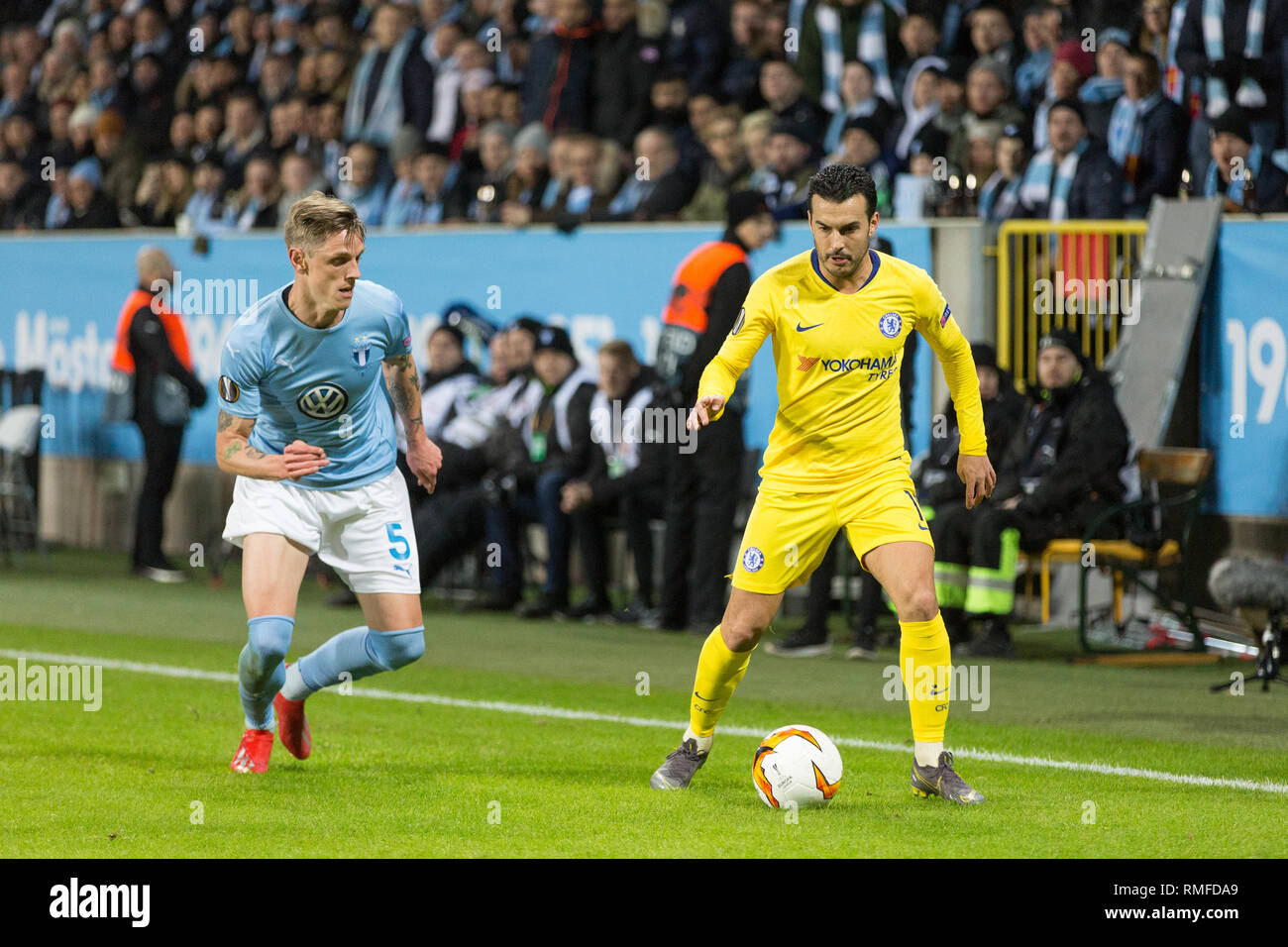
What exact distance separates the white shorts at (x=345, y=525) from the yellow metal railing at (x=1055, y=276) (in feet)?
22.0

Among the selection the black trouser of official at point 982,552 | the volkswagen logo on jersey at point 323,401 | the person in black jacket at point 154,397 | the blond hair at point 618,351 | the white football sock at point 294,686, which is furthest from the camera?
the person in black jacket at point 154,397

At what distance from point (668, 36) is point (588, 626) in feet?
20.2

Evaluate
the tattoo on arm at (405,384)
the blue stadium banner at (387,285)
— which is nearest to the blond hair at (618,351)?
the blue stadium banner at (387,285)

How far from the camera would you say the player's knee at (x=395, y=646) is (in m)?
7.33

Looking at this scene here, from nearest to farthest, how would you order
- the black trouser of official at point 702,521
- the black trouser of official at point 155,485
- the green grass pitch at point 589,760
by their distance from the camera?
the green grass pitch at point 589,760 < the black trouser of official at point 702,521 < the black trouser of official at point 155,485

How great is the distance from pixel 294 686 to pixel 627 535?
6.14m

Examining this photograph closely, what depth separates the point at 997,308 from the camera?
13062mm

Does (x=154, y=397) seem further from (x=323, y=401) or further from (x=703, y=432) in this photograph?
(x=323, y=401)

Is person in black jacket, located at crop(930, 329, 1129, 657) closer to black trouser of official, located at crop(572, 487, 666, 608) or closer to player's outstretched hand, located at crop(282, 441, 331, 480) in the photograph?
black trouser of official, located at crop(572, 487, 666, 608)

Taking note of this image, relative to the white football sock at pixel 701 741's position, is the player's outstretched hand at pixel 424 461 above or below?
above

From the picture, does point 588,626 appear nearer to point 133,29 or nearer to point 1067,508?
point 1067,508

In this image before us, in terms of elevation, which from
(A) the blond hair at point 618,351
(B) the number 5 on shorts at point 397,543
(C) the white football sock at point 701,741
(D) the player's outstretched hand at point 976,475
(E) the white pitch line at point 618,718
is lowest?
(E) the white pitch line at point 618,718

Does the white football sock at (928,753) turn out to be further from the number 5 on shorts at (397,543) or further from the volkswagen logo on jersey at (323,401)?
the volkswagen logo on jersey at (323,401)
